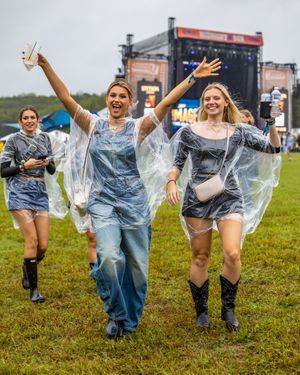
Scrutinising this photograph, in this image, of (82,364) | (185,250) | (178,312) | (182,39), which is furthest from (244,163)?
(182,39)

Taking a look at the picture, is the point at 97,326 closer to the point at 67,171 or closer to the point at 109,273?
the point at 109,273

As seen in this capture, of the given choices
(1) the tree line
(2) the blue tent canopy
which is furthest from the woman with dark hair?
(1) the tree line

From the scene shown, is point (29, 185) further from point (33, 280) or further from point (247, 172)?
point (247, 172)

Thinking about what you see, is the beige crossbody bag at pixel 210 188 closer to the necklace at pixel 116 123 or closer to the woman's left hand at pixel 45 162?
the necklace at pixel 116 123

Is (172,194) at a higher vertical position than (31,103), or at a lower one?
lower

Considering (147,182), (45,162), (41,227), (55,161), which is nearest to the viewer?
(147,182)

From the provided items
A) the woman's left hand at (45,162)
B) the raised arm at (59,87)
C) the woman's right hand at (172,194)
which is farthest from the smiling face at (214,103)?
the woman's left hand at (45,162)

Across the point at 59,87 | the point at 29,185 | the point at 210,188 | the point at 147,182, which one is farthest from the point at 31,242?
the point at 210,188

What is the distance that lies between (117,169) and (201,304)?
117cm

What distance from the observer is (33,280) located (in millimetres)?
5238

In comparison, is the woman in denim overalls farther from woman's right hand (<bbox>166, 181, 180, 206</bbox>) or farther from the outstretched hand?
woman's right hand (<bbox>166, 181, 180, 206</bbox>)

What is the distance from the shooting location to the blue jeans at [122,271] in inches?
153

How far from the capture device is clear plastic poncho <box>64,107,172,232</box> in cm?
401

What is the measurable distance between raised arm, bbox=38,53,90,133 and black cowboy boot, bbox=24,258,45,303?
5.66 ft
